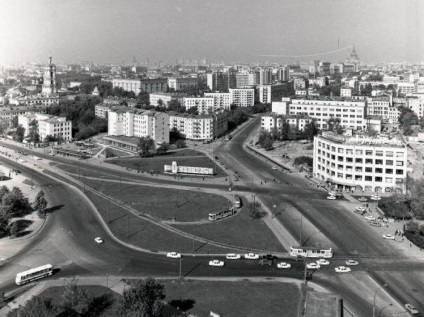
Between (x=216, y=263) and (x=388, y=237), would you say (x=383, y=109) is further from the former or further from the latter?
(x=216, y=263)

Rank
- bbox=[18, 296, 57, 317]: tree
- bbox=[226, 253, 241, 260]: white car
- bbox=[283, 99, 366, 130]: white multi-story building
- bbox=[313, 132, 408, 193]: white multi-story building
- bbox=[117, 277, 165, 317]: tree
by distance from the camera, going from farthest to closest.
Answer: bbox=[283, 99, 366, 130]: white multi-story building
bbox=[313, 132, 408, 193]: white multi-story building
bbox=[226, 253, 241, 260]: white car
bbox=[117, 277, 165, 317]: tree
bbox=[18, 296, 57, 317]: tree

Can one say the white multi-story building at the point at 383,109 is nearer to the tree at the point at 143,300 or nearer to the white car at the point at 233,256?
the white car at the point at 233,256

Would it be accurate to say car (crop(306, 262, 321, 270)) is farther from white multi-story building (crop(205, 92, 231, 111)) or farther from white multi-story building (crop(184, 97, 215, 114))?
white multi-story building (crop(205, 92, 231, 111))

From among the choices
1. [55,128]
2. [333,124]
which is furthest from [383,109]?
[55,128]

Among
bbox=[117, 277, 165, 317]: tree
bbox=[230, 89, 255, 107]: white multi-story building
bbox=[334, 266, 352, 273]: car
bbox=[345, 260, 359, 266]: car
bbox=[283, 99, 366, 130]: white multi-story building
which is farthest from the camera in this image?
bbox=[230, 89, 255, 107]: white multi-story building

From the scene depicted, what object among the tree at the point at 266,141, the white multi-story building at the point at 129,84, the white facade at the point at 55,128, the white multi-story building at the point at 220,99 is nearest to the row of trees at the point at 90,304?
the tree at the point at 266,141

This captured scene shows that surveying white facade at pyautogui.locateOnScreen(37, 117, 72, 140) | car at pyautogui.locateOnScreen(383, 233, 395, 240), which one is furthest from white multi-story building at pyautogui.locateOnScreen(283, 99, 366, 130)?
car at pyautogui.locateOnScreen(383, 233, 395, 240)

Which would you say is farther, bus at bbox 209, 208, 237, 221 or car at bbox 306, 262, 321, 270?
bus at bbox 209, 208, 237, 221
